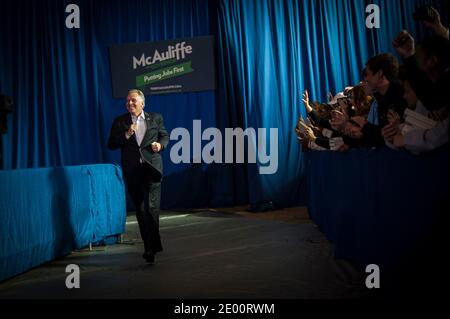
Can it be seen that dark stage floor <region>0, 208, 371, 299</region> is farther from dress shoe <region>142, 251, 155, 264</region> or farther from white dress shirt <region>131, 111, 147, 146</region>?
white dress shirt <region>131, 111, 147, 146</region>

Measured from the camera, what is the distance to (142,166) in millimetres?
3699

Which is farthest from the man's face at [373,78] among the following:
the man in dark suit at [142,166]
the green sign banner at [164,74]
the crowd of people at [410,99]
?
the green sign banner at [164,74]

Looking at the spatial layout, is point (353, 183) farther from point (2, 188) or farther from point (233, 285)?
point (2, 188)

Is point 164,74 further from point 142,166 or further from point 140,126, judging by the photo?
point 142,166

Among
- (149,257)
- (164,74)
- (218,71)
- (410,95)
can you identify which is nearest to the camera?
(410,95)

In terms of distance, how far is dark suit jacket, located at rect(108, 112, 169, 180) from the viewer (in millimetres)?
3705

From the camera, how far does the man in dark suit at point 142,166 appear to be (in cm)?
370

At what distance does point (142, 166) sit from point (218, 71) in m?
4.43

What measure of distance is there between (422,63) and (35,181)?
2.69 m

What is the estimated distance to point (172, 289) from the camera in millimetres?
2805

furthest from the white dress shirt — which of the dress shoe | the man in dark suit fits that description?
the dress shoe

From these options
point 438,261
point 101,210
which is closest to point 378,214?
point 438,261

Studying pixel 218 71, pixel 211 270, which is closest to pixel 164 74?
pixel 218 71

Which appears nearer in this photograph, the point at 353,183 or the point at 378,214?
the point at 378,214
